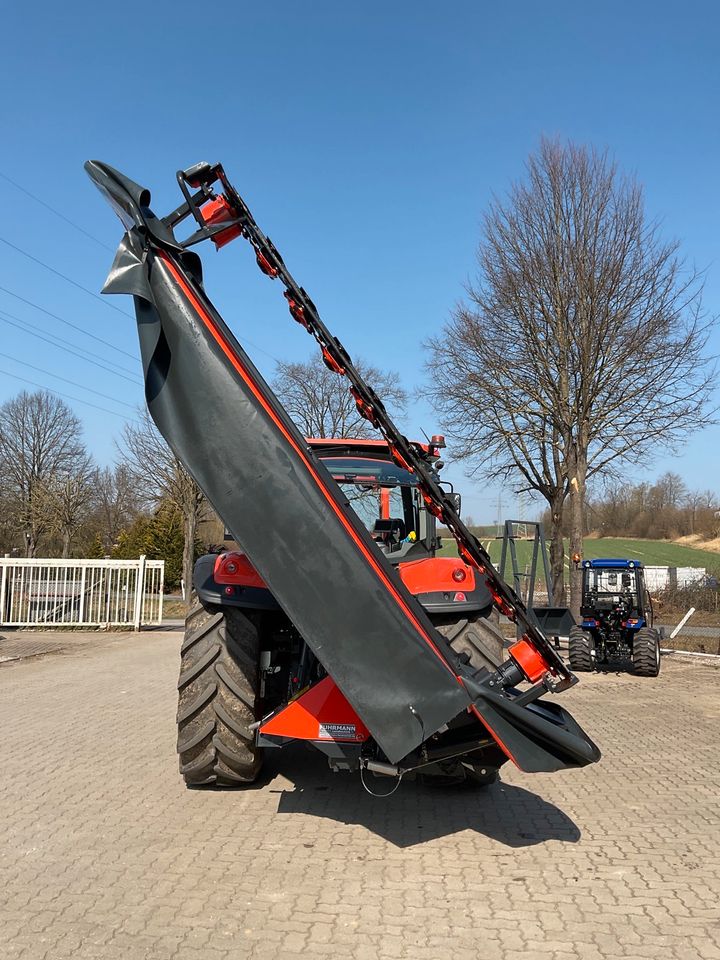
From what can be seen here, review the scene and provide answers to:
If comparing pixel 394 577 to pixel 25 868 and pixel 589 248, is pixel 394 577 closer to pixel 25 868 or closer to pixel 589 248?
pixel 25 868

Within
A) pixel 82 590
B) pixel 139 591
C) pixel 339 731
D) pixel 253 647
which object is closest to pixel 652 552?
pixel 139 591

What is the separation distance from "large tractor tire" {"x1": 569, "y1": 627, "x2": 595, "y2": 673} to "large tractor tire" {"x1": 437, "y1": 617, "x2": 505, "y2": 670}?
7976 millimetres

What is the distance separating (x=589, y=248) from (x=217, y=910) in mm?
14058

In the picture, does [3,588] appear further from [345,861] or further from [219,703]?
[345,861]

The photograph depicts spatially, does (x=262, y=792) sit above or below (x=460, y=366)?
below

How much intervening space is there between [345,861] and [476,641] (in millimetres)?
1496

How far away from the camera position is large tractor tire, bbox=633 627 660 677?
39.3ft

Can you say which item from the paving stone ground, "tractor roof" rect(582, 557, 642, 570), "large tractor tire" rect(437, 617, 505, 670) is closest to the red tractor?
"large tractor tire" rect(437, 617, 505, 670)

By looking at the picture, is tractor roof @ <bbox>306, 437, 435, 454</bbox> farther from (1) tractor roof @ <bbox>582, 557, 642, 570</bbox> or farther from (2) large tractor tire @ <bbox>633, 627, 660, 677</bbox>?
(1) tractor roof @ <bbox>582, 557, 642, 570</bbox>

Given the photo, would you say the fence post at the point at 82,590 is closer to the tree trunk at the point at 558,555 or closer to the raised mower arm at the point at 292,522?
the tree trunk at the point at 558,555

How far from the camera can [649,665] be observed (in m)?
12.0

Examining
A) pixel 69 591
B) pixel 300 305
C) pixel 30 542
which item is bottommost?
pixel 69 591

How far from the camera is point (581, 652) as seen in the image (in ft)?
40.8

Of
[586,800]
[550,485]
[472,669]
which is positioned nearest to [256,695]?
[472,669]
